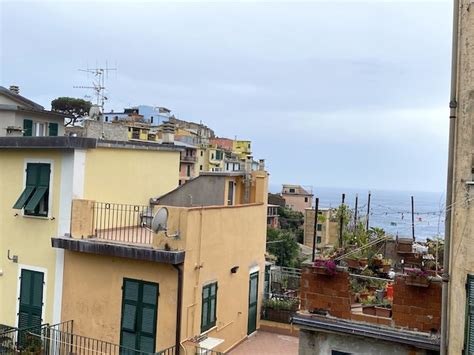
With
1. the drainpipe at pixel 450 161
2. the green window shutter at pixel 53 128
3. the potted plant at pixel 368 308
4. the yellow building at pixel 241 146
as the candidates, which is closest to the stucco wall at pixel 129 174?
the potted plant at pixel 368 308

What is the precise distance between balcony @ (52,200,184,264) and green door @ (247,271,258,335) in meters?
4.16

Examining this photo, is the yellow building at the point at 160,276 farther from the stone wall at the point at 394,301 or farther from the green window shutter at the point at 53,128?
the green window shutter at the point at 53,128

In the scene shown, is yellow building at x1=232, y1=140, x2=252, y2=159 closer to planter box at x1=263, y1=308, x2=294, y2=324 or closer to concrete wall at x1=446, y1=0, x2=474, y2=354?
planter box at x1=263, y1=308, x2=294, y2=324

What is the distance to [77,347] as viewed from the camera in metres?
13.0

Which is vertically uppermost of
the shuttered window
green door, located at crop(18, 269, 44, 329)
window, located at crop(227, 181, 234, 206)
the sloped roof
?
the sloped roof

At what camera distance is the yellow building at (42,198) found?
13727 millimetres

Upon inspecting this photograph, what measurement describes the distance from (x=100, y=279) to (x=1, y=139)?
5.80 m

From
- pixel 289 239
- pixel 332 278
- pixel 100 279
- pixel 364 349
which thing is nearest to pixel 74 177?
pixel 100 279

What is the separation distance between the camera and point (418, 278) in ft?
26.6

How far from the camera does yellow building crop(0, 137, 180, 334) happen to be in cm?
1373

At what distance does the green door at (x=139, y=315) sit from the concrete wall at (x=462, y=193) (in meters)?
7.39

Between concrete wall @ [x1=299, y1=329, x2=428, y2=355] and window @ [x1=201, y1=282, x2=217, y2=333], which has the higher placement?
concrete wall @ [x1=299, y1=329, x2=428, y2=355]

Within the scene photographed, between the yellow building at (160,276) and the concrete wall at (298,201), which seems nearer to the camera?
the yellow building at (160,276)

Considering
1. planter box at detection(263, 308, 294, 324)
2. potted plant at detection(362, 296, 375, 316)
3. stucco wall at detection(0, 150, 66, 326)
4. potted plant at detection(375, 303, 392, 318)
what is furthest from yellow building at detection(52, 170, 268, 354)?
potted plant at detection(375, 303, 392, 318)
